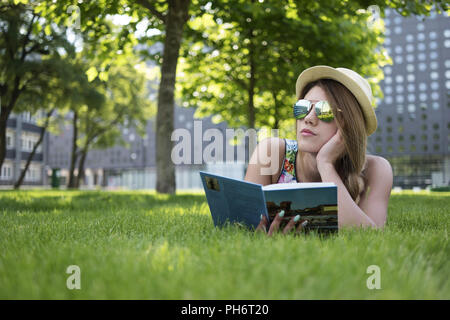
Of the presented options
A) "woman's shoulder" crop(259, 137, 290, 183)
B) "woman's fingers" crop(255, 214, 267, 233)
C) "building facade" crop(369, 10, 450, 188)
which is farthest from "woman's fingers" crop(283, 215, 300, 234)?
"building facade" crop(369, 10, 450, 188)

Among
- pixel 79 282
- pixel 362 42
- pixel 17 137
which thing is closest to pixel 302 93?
pixel 79 282

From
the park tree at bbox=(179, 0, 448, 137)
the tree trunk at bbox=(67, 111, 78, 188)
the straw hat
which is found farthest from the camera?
the tree trunk at bbox=(67, 111, 78, 188)

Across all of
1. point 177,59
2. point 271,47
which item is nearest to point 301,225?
point 177,59

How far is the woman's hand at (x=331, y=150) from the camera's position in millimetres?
2834

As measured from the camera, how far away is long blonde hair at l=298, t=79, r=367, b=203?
2.84 meters

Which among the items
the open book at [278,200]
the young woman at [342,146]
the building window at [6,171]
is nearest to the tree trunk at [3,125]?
the young woman at [342,146]

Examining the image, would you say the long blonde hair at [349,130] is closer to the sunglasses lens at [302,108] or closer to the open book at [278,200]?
the sunglasses lens at [302,108]

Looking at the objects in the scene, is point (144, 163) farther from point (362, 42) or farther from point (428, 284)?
point (428, 284)

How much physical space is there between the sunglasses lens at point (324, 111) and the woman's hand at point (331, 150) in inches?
5.2

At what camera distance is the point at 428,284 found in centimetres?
153

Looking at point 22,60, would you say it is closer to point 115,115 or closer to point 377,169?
point 115,115

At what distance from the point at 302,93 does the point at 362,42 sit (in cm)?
1045

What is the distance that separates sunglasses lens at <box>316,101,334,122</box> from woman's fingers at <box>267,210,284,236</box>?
927 millimetres

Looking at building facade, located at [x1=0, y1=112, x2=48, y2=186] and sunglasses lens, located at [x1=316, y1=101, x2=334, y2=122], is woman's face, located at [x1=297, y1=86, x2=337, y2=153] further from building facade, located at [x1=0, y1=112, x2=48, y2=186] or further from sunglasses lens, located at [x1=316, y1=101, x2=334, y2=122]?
building facade, located at [x1=0, y1=112, x2=48, y2=186]
